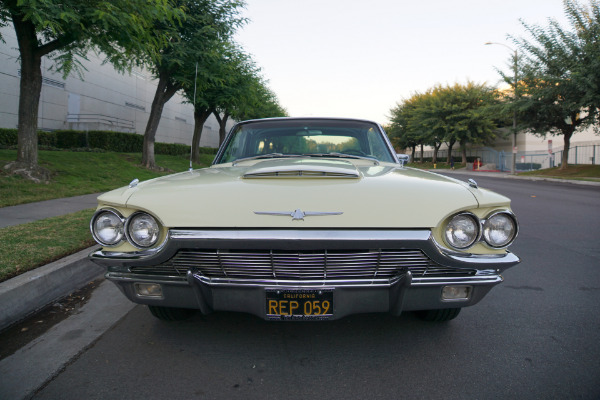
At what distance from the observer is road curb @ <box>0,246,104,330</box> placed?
2.97 meters

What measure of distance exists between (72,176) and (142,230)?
10670 mm

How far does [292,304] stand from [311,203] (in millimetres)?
511

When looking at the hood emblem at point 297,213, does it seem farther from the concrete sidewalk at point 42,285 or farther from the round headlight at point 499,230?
the concrete sidewalk at point 42,285

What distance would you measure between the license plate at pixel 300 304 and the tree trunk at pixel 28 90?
10.1 m

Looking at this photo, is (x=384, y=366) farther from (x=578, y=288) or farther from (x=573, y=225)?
(x=573, y=225)

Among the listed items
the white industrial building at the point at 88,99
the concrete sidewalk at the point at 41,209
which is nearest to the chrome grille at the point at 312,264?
the concrete sidewalk at the point at 41,209

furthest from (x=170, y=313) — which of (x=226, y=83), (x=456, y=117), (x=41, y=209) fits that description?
(x=456, y=117)

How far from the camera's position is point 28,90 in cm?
980

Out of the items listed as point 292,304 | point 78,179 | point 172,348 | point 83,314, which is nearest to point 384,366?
point 292,304

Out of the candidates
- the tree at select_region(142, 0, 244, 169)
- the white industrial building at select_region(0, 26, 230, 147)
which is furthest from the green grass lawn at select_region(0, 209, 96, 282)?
the white industrial building at select_region(0, 26, 230, 147)

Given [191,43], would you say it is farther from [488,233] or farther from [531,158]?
[531,158]

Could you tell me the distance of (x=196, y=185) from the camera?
7.77ft

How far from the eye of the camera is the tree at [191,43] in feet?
45.3

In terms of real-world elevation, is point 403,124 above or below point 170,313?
above
